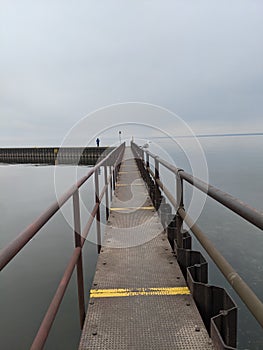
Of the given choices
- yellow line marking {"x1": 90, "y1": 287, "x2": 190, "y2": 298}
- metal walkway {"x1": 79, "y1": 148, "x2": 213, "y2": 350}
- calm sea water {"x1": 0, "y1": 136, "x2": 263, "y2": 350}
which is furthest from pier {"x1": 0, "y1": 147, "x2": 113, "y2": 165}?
yellow line marking {"x1": 90, "y1": 287, "x2": 190, "y2": 298}

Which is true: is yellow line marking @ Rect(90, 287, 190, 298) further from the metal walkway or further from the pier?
the pier

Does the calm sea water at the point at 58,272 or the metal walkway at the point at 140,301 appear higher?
the metal walkway at the point at 140,301

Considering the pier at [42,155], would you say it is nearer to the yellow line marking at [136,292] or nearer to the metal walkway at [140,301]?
the metal walkway at [140,301]

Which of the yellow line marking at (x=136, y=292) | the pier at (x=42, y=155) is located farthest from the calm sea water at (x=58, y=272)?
the pier at (x=42, y=155)

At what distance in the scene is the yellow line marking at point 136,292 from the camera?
8.72ft

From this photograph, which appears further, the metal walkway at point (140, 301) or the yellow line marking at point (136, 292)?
the yellow line marking at point (136, 292)

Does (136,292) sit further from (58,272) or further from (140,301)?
(58,272)

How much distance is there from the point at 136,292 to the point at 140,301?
146mm

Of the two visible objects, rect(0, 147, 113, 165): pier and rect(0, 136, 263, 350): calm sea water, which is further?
rect(0, 147, 113, 165): pier

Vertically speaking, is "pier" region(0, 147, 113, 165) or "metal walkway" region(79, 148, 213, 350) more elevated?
"pier" region(0, 147, 113, 165)

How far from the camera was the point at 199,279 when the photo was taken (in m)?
2.63

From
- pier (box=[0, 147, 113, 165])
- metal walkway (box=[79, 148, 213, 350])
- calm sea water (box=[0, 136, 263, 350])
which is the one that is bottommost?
calm sea water (box=[0, 136, 263, 350])

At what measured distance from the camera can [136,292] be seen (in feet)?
8.88

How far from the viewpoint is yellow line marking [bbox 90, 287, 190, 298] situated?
266 cm
